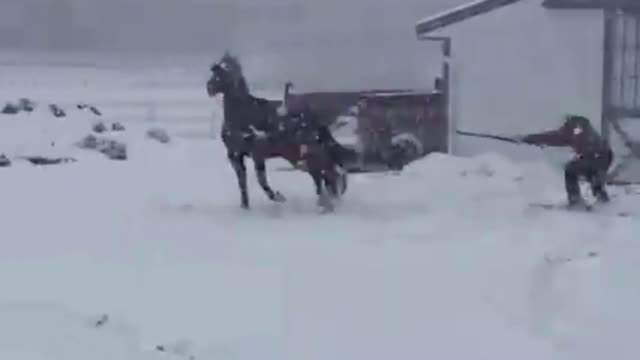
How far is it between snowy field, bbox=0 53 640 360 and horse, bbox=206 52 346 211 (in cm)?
59

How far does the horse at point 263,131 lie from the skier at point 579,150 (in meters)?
2.37

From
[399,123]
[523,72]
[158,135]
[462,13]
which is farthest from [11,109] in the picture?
[523,72]

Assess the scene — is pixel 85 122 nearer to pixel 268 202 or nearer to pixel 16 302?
pixel 268 202

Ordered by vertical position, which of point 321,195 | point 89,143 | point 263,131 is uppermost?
point 263,131

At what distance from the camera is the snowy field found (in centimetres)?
828

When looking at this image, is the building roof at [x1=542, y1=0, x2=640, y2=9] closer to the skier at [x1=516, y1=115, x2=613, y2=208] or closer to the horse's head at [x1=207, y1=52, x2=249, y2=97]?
the skier at [x1=516, y1=115, x2=613, y2=208]

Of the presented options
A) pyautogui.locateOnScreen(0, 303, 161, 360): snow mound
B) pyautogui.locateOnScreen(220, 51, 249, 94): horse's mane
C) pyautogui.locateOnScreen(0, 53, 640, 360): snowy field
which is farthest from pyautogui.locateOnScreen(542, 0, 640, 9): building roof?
pyautogui.locateOnScreen(0, 303, 161, 360): snow mound

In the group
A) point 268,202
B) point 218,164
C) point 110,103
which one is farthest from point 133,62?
point 268,202

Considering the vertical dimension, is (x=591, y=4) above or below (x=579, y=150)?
above

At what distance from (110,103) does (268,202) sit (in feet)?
88.8

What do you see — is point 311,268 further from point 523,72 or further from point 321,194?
point 523,72

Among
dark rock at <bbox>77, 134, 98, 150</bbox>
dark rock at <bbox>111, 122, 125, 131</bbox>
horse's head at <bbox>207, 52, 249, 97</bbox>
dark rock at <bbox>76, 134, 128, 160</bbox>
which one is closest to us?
horse's head at <bbox>207, 52, 249, 97</bbox>

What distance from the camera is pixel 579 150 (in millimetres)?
14422

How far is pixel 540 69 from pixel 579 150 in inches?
228
